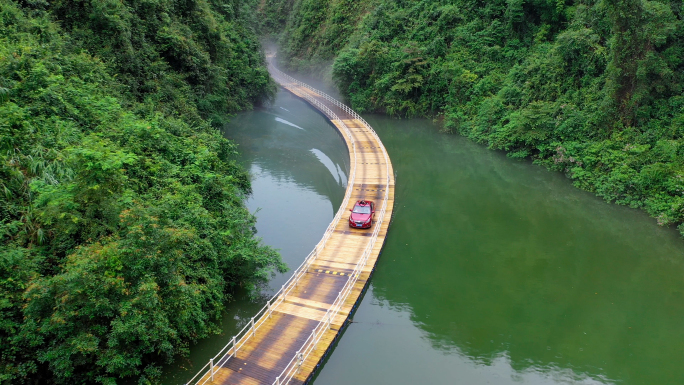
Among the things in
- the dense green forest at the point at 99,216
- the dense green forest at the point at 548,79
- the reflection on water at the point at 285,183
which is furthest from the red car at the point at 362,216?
the dense green forest at the point at 548,79

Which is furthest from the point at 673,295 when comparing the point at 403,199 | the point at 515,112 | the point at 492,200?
the point at 515,112

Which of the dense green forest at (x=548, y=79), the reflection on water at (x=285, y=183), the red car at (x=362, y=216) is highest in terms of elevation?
the dense green forest at (x=548, y=79)

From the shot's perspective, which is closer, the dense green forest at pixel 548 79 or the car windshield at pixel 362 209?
the car windshield at pixel 362 209

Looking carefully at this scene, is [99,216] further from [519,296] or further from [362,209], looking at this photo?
[519,296]

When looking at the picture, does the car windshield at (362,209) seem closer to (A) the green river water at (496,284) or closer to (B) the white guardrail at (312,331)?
(B) the white guardrail at (312,331)

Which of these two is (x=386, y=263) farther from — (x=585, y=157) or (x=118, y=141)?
(x=585, y=157)

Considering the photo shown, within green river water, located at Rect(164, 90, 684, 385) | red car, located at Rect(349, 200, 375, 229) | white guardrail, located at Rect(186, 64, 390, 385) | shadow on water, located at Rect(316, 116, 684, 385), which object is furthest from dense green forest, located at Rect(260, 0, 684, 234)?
red car, located at Rect(349, 200, 375, 229)
